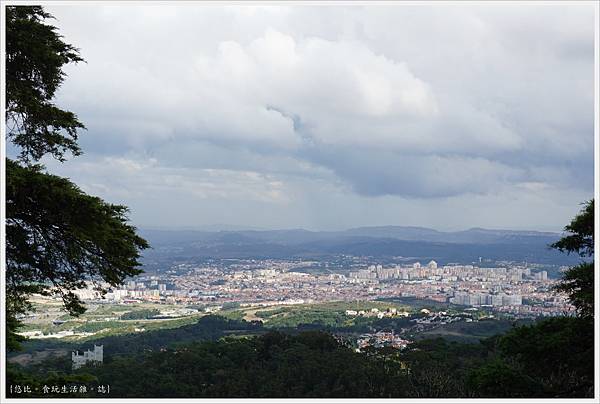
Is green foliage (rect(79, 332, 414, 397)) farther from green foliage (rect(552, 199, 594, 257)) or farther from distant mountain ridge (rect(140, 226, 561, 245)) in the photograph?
distant mountain ridge (rect(140, 226, 561, 245))

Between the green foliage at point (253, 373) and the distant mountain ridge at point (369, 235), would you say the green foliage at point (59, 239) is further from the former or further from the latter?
the distant mountain ridge at point (369, 235)

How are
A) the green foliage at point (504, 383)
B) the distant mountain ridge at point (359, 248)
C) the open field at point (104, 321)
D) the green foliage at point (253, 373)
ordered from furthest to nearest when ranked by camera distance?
1. the distant mountain ridge at point (359, 248)
2. the open field at point (104, 321)
3. the green foliage at point (253, 373)
4. the green foliage at point (504, 383)

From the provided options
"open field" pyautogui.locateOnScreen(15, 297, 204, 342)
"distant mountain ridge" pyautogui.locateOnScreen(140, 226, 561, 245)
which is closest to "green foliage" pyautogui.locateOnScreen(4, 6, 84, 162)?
"open field" pyautogui.locateOnScreen(15, 297, 204, 342)

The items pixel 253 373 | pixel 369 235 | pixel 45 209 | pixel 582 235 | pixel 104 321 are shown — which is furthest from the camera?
pixel 369 235

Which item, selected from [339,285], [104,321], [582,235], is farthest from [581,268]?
[339,285]

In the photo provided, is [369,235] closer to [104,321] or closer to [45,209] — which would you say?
[104,321]

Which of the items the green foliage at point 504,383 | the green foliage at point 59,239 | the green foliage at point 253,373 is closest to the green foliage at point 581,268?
the green foliage at point 504,383
